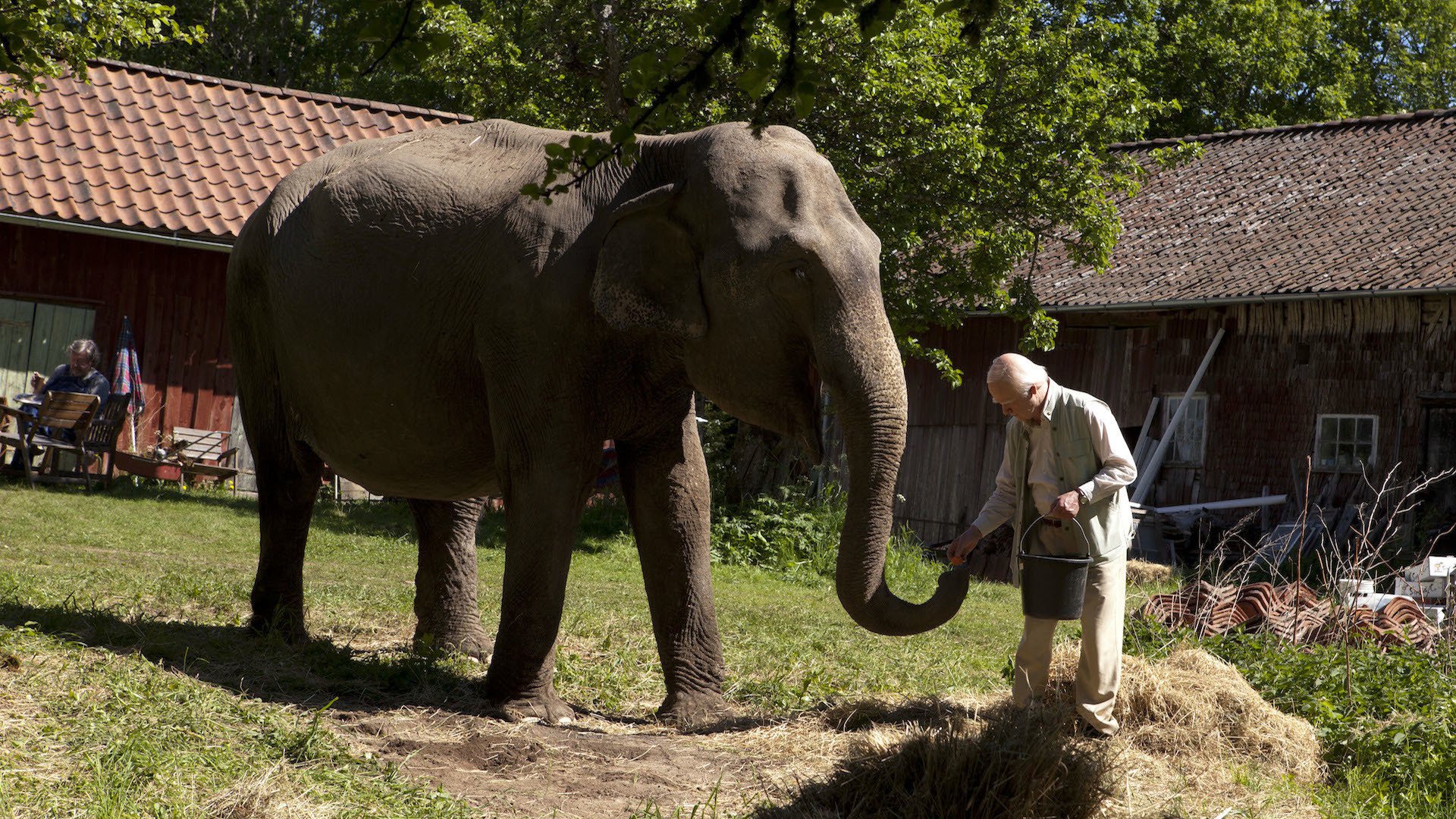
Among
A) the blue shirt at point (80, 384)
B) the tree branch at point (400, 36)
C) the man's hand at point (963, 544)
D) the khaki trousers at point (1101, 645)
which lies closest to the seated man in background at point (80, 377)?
the blue shirt at point (80, 384)

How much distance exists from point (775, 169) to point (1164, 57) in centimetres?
2967

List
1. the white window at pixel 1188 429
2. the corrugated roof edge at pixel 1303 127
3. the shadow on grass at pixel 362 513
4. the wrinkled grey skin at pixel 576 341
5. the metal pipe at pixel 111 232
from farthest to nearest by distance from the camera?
the corrugated roof edge at pixel 1303 127 → the white window at pixel 1188 429 → the metal pipe at pixel 111 232 → the shadow on grass at pixel 362 513 → the wrinkled grey skin at pixel 576 341

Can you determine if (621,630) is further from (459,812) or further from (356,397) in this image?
(459,812)

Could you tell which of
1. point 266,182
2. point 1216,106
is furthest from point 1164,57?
point 266,182

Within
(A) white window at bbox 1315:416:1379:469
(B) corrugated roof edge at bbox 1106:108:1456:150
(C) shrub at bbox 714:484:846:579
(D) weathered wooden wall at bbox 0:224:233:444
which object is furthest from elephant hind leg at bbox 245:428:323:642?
(B) corrugated roof edge at bbox 1106:108:1456:150

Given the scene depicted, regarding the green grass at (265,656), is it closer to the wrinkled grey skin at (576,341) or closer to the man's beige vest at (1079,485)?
the wrinkled grey skin at (576,341)

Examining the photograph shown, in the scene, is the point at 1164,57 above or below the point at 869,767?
above

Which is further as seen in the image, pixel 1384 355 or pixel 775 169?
pixel 1384 355

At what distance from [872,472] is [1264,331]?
15.4m

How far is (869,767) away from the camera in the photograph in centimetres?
507

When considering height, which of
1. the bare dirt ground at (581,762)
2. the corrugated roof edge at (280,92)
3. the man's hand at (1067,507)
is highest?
the corrugated roof edge at (280,92)

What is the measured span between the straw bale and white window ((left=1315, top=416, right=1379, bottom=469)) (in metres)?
12.8

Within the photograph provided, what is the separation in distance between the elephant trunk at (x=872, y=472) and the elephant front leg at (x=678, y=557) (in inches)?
44.2

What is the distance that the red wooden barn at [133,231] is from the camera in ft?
56.5
